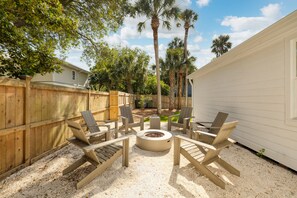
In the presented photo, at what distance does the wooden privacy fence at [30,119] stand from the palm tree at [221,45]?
23.9 meters

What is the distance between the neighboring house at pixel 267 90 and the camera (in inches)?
131

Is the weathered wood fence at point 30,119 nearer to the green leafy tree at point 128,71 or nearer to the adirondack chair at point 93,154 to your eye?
the adirondack chair at point 93,154

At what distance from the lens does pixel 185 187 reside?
2.65m

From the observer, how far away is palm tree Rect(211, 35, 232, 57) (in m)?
23.2

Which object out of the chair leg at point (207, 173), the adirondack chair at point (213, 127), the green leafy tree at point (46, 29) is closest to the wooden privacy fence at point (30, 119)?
the green leafy tree at point (46, 29)

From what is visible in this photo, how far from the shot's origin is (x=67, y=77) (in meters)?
15.3

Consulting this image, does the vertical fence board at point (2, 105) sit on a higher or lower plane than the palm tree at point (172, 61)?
lower

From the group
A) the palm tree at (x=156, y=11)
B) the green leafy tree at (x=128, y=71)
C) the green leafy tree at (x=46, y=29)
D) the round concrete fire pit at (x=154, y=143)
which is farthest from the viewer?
the green leafy tree at (x=128, y=71)

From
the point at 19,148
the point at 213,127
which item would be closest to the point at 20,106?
the point at 19,148

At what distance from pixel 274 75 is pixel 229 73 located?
84.5 inches

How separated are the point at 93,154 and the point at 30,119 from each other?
178 centimetres

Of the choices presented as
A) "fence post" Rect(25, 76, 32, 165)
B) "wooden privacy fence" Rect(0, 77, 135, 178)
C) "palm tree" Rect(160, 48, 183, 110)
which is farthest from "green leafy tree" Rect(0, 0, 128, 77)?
"palm tree" Rect(160, 48, 183, 110)

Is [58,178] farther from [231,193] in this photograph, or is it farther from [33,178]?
[231,193]

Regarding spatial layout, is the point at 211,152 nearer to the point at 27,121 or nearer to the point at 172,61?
the point at 27,121
